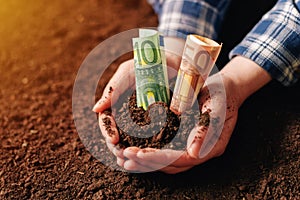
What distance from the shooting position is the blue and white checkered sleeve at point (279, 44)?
113 cm

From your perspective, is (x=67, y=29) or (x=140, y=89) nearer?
(x=140, y=89)

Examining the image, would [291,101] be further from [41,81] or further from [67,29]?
[67,29]

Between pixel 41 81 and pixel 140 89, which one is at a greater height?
pixel 140 89

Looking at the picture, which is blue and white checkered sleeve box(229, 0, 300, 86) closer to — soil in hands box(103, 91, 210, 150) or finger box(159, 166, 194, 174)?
soil in hands box(103, 91, 210, 150)

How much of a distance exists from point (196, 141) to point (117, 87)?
0.88 feet

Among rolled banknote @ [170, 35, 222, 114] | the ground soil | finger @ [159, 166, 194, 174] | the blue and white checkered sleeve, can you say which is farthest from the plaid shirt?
finger @ [159, 166, 194, 174]

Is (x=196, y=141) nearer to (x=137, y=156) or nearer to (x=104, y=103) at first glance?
(x=137, y=156)

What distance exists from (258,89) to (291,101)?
0.10 meters

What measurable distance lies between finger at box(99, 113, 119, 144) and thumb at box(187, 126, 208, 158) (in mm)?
175

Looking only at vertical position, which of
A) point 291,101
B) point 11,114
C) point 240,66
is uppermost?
point 240,66

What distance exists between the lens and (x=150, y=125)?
1005mm

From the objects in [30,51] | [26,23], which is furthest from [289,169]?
[26,23]

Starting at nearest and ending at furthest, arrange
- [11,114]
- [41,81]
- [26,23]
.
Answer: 1. [11,114]
2. [41,81]
3. [26,23]

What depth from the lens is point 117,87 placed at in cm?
108
